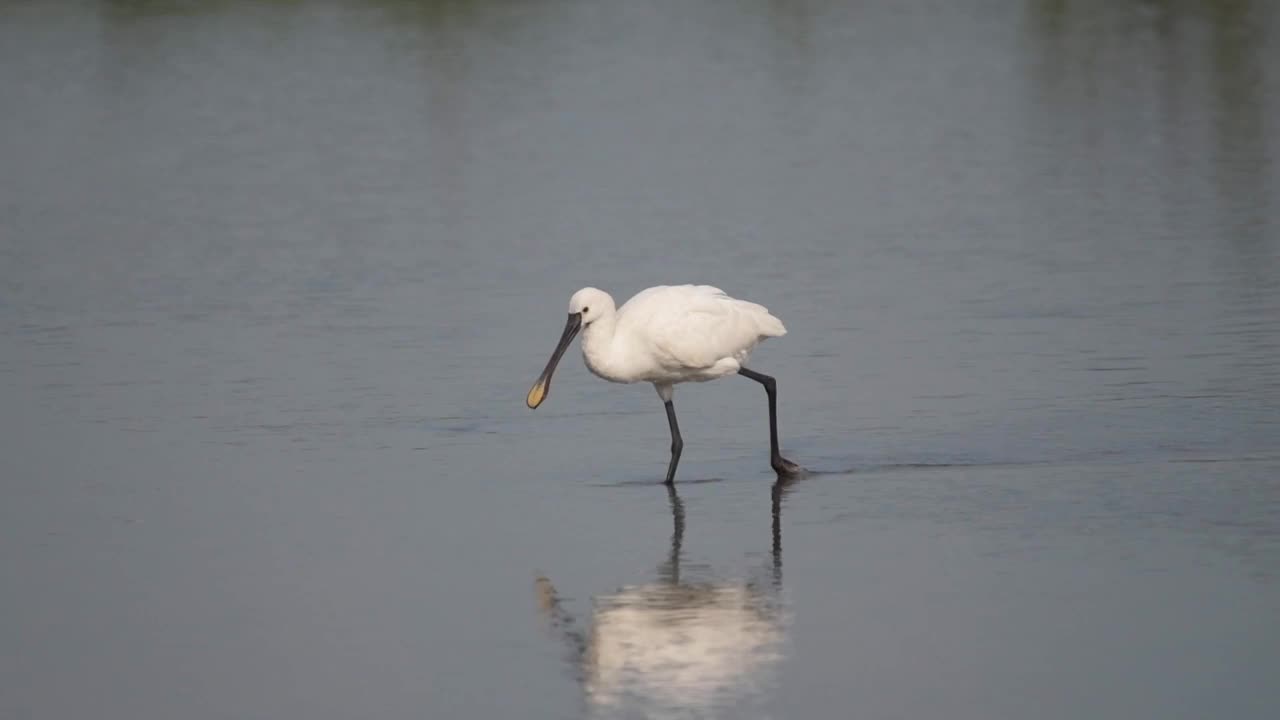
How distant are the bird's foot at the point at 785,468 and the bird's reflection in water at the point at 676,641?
143 centimetres

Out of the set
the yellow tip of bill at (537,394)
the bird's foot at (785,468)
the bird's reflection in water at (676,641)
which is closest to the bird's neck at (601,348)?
the yellow tip of bill at (537,394)

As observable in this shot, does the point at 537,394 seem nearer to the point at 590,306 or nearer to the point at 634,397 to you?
Result: the point at 590,306

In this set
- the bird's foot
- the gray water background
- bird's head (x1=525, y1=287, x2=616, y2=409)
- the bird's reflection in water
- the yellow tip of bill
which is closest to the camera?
the bird's reflection in water

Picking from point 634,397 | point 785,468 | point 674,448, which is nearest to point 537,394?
point 674,448

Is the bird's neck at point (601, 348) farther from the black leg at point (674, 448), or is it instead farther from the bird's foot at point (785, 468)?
the bird's foot at point (785, 468)

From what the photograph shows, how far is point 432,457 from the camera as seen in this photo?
11.1 metres

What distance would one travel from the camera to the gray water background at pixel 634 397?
789 centimetres

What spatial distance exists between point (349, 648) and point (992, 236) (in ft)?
32.9

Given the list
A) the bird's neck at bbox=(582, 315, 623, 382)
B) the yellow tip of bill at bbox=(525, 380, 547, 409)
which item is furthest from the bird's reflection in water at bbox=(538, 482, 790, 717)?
the yellow tip of bill at bbox=(525, 380, 547, 409)

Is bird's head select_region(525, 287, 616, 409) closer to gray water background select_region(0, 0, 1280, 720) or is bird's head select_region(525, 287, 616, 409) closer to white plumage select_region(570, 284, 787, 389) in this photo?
white plumage select_region(570, 284, 787, 389)

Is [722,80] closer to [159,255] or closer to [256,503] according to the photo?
[159,255]

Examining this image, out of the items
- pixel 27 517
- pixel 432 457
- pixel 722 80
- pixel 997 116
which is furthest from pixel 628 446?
pixel 722 80

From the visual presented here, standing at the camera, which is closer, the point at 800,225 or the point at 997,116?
the point at 800,225

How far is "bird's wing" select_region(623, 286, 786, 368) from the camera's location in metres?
10.8
